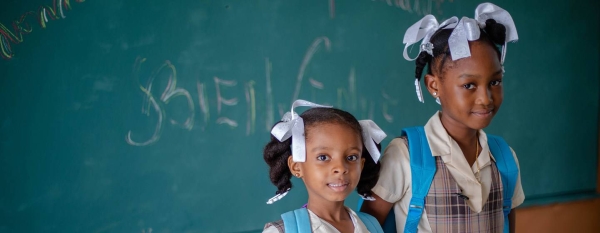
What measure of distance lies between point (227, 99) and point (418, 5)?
110 cm

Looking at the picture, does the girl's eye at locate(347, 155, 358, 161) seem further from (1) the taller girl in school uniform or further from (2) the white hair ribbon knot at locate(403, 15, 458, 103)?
(2) the white hair ribbon knot at locate(403, 15, 458, 103)

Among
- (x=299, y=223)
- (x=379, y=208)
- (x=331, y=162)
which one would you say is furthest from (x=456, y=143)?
(x=299, y=223)

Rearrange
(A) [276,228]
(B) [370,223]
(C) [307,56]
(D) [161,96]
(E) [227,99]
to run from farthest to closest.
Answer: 1. (C) [307,56]
2. (E) [227,99]
3. (D) [161,96]
4. (B) [370,223]
5. (A) [276,228]

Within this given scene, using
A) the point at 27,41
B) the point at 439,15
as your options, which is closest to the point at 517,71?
the point at 439,15

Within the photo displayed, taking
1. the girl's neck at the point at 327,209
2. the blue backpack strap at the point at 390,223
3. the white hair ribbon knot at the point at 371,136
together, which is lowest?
the blue backpack strap at the point at 390,223

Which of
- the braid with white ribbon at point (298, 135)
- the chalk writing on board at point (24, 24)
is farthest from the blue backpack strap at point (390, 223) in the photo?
the chalk writing on board at point (24, 24)

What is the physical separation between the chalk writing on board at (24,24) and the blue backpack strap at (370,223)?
1.37 metres

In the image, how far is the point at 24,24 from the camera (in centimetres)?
218

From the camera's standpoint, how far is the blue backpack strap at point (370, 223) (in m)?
1.59

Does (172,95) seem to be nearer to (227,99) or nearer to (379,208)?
(227,99)

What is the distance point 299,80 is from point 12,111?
46.3 inches

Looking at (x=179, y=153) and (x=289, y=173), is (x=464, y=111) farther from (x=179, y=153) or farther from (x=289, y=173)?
(x=179, y=153)

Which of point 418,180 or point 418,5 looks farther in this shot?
point 418,5

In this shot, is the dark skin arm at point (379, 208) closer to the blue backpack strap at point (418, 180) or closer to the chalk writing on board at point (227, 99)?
the blue backpack strap at point (418, 180)
